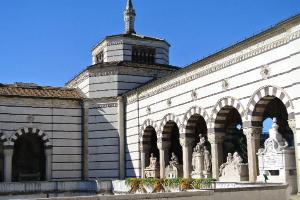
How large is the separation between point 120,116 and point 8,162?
671 centimetres

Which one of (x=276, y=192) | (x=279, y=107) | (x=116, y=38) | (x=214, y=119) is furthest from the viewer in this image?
(x=116, y=38)

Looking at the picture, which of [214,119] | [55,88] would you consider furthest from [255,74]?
[55,88]

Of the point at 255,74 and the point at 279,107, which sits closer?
the point at 255,74

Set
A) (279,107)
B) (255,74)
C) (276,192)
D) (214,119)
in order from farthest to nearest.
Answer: (279,107) < (214,119) < (255,74) < (276,192)

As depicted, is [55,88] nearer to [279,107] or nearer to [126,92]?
[126,92]

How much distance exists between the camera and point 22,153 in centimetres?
2809

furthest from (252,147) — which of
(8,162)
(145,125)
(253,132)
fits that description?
(8,162)

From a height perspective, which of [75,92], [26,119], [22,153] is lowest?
[22,153]

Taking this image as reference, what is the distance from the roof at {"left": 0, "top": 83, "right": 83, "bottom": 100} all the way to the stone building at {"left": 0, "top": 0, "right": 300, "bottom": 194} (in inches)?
2.3

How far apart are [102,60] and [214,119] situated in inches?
490

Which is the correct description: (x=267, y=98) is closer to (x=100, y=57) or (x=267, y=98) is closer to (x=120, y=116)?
(x=120, y=116)

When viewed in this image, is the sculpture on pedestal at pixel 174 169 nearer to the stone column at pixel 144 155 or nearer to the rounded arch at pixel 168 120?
the rounded arch at pixel 168 120

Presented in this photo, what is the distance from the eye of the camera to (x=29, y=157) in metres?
Result: 28.2

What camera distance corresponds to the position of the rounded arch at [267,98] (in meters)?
15.9
